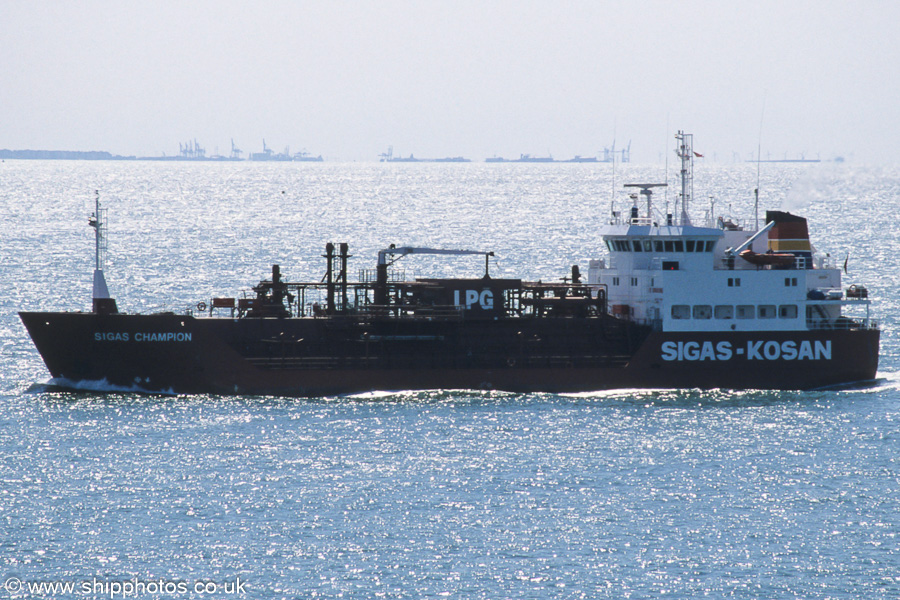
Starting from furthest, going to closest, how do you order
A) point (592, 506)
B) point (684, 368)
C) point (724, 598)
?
point (684, 368)
point (592, 506)
point (724, 598)

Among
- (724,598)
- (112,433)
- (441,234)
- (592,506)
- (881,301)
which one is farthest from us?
(441,234)

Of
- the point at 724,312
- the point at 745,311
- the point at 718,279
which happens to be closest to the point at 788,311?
the point at 745,311

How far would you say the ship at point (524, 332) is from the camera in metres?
42.7

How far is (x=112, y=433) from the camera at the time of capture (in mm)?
37781

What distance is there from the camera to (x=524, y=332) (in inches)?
1731

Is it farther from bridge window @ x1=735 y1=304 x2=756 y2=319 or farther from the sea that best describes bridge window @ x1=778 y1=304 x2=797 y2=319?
the sea

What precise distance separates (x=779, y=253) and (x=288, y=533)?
2442 centimetres

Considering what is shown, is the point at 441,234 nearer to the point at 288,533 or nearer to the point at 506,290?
the point at 506,290

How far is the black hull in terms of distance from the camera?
4250 cm

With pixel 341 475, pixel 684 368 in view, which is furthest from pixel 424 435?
pixel 684 368
